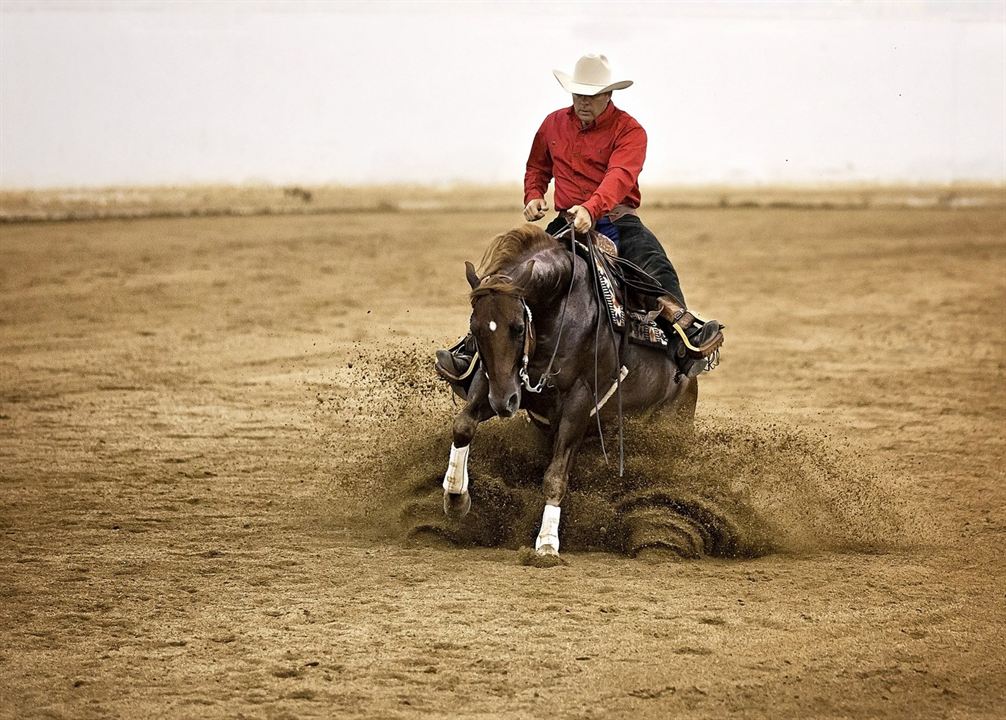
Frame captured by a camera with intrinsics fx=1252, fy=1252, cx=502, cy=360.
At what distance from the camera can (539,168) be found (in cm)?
619

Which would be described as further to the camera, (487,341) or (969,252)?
(969,252)

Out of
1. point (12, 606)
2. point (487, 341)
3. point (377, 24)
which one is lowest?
point (12, 606)

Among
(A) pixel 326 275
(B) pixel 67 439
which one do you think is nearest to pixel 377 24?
(A) pixel 326 275

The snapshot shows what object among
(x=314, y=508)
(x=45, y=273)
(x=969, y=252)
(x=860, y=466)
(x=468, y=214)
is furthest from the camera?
(x=468, y=214)

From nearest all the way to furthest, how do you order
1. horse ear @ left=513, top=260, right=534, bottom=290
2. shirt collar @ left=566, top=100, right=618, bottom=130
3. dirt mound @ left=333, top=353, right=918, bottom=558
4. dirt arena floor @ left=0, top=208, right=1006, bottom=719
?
dirt arena floor @ left=0, top=208, right=1006, bottom=719, horse ear @ left=513, top=260, right=534, bottom=290, dirt mound @ left=333, top=353, right=918, bottom=558, shirt collar @ left=566, top=100, right=618, bottom=130

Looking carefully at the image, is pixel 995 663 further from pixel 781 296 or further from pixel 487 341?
pixel 781 296

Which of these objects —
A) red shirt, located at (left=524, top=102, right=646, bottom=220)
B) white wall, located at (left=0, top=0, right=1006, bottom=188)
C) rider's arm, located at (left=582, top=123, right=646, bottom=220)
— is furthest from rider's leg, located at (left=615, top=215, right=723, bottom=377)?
white wall, located at (left=0, top=0, right=1006, bottom=188)

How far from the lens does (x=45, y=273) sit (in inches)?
510

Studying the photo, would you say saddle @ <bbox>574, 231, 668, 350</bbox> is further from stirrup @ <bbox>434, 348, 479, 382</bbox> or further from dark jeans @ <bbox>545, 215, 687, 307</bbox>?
stirrup @ <bbox>434, 348, 479, 382</bbox>

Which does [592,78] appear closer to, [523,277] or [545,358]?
[523,277]

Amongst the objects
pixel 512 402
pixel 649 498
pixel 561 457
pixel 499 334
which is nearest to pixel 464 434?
pixel 561 457

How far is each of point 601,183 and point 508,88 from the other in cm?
1148

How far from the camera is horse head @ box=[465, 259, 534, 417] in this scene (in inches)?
196

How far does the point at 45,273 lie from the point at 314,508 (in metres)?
7.80
